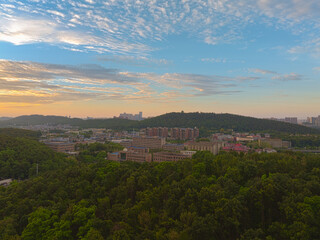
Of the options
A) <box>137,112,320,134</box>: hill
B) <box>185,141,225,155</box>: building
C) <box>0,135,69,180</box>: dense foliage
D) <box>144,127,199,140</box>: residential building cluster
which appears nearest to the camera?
<box>0,135,69,180</box>: dense foliage

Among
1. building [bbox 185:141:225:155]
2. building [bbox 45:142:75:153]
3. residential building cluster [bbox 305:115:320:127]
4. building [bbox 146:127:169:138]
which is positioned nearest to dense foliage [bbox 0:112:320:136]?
building [bbox 146:127:169:138]

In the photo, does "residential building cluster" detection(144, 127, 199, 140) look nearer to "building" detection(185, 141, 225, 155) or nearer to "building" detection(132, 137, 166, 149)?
"building" detection(132, 137, 166, 149)

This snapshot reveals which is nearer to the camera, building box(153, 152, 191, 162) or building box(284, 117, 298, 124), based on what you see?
building box(153, 152, 191, 162)

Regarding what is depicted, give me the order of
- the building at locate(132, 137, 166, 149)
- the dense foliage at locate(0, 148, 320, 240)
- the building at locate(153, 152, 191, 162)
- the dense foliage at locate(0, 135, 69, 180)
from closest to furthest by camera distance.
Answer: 1. the dense foliage at locate(0, 148, 320, 240)
2. the dense foliage at locate(0, 135, 69, 180)
3. the building at locate(153, 152, 191, 162)
4. the building at locate(132, 137, 166, 149)

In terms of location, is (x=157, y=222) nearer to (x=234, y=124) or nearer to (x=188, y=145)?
(x=188, y=145)

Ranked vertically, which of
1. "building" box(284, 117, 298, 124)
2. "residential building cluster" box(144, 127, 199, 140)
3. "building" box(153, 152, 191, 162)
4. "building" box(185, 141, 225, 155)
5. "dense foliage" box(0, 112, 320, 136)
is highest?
"building" box(284, 117, 298, 124)

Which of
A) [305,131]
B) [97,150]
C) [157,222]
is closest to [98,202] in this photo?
[157,222]
